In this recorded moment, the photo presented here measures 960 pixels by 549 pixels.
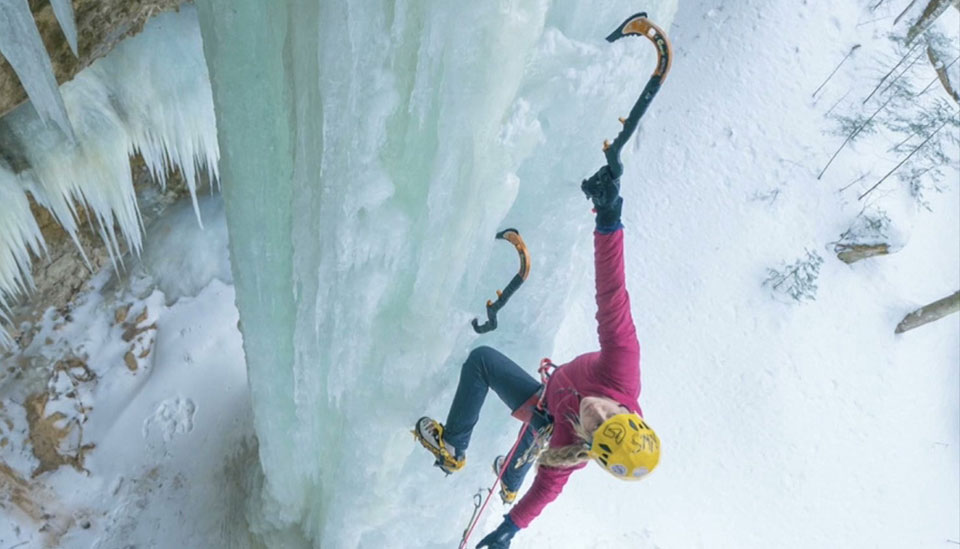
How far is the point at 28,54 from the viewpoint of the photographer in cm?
226

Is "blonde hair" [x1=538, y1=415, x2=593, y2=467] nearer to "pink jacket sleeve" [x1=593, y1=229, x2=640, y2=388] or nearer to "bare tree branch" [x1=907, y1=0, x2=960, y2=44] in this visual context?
"pink jacket sleeve" [x1=593, y1=229, x2=640, y2=388]

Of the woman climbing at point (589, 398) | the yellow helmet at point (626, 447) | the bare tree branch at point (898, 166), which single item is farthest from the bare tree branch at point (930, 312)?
the yellow helmet at point (626, 447)

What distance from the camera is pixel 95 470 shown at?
407cm

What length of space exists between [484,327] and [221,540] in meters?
2.50

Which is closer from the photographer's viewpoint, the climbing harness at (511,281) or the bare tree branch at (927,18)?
the climbing harness at (511,281)

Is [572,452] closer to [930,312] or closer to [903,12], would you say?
[930,312]

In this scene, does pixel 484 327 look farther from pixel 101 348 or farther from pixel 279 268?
pixel 101 348

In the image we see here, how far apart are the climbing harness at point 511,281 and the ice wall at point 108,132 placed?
2461mm

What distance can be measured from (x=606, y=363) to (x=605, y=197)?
542mm

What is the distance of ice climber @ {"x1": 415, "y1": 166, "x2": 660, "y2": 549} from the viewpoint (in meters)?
1.76

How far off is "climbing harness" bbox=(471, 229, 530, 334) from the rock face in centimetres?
192

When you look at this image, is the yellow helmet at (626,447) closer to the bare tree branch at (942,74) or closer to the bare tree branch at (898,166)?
the bare tree branch at (898,166)

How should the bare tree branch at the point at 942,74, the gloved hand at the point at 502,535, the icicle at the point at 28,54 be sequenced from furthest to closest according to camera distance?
the bare tree branch at the point at 942,74, the gloved hand at the point at 502,535, the icicle at the point at 28,54

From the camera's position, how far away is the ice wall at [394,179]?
5.52ft
